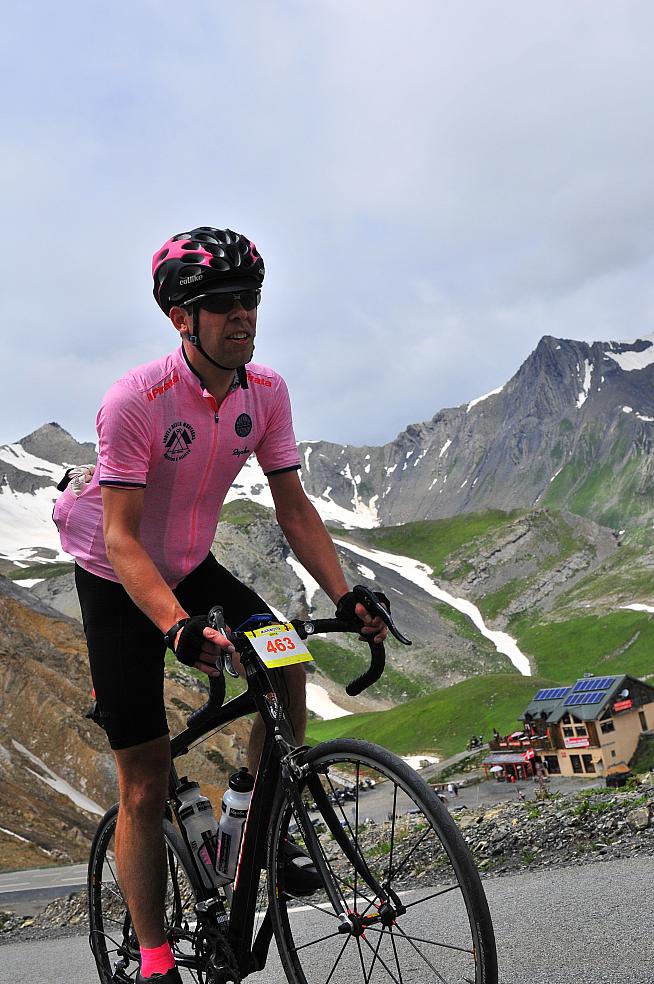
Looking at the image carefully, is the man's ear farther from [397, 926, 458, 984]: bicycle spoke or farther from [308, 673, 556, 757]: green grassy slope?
[308, 673, 556, 757]: green grassy slope

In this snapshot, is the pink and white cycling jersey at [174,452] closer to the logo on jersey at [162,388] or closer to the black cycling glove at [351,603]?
the logo on jersey at [162,388]

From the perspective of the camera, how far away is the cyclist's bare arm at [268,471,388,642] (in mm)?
4766

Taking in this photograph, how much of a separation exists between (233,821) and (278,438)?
2.08 metres

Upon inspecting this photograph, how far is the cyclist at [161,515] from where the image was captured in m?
4.20

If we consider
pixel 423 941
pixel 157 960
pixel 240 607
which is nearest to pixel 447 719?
pixel 157 960

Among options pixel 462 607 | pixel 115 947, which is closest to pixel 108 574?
pixel 115 947

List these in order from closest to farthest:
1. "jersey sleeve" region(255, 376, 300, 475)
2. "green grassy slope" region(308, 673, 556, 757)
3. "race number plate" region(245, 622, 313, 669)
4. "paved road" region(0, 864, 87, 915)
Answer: "race number plate" region(245, 622, 313, 669)
"jersey sleeve" region(255, 376, 300, 475)
"paved road" region(0, 864, 87, 915)
"green grassy slope" region(308, 673, 556, 757)

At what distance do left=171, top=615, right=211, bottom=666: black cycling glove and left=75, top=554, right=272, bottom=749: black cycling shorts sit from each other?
0.73 meters

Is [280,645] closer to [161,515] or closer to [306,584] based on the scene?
[161,515]

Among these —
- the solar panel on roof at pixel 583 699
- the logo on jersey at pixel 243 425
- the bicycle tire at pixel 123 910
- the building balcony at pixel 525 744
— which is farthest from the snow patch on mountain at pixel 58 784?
the building balcony at pixel 525 744

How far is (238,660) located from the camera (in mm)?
3867

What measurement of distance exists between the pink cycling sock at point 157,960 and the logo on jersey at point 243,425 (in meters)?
2.69

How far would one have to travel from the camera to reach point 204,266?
418 cm

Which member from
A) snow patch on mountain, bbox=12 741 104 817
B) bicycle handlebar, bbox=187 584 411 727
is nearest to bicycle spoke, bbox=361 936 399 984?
bicycle handlebar, bbox=187 584 411 727
